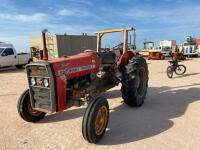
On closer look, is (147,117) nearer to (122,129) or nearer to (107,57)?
(122,129)

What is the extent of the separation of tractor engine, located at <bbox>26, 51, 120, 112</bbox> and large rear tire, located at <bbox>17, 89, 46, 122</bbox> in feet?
1.12

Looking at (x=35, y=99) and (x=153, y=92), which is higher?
(x=35, y=99)

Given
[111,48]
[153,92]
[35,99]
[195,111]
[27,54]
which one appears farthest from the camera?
[27,54]

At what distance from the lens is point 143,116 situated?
16.6 ft

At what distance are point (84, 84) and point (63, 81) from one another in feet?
2.67

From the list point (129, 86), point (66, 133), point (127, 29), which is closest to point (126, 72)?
point (129, 86)

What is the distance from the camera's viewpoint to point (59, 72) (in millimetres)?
4098

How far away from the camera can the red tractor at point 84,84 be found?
13.1ft

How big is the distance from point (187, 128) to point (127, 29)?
9.62ft

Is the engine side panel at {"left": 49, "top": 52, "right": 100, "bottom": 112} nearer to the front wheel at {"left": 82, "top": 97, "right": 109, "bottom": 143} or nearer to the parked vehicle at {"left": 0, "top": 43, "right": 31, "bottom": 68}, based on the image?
the front wheel at {"left": 82, "top": 97, "right": 109, "bottom": 143}

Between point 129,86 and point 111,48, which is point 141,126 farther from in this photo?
point 111,48

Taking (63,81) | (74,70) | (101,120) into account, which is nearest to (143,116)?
(101,120)

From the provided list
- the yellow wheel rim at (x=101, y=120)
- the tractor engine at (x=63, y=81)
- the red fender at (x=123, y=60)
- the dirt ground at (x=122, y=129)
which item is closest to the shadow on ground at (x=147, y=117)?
the dirt ground at (x=122, y=129)

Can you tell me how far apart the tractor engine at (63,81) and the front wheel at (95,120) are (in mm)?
602
